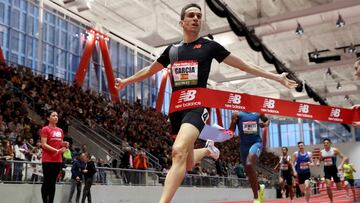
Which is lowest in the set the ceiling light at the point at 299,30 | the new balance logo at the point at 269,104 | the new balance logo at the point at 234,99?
the new balance logo at the point at 269,104

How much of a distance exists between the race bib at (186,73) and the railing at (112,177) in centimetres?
702

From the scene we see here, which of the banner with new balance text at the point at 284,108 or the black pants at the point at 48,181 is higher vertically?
the banner with new balance text at the point at 284,108

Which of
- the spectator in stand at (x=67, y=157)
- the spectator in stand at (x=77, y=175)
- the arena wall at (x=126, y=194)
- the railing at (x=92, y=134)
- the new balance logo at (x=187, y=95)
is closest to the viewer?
the new balance logo at (x=187, y=95)

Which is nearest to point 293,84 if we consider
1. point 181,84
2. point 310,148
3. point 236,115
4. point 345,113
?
point 181,84

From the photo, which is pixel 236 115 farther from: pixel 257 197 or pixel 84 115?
pixel 84 115

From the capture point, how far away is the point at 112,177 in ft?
44.3

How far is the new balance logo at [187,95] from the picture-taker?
14.0 ft

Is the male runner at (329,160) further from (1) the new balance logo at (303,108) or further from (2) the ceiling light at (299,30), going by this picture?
(2) the ceiling light at (299,30)

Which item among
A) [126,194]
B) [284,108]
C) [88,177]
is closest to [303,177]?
[284,108]

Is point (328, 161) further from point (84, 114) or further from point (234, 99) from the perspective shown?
point (84, 114)

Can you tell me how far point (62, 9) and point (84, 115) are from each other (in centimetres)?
959

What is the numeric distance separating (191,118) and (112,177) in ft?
32.2

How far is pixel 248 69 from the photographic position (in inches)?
180

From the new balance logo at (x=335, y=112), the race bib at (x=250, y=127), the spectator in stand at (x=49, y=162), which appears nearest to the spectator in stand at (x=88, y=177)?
the spectator in stand at (x=49, y=162)
